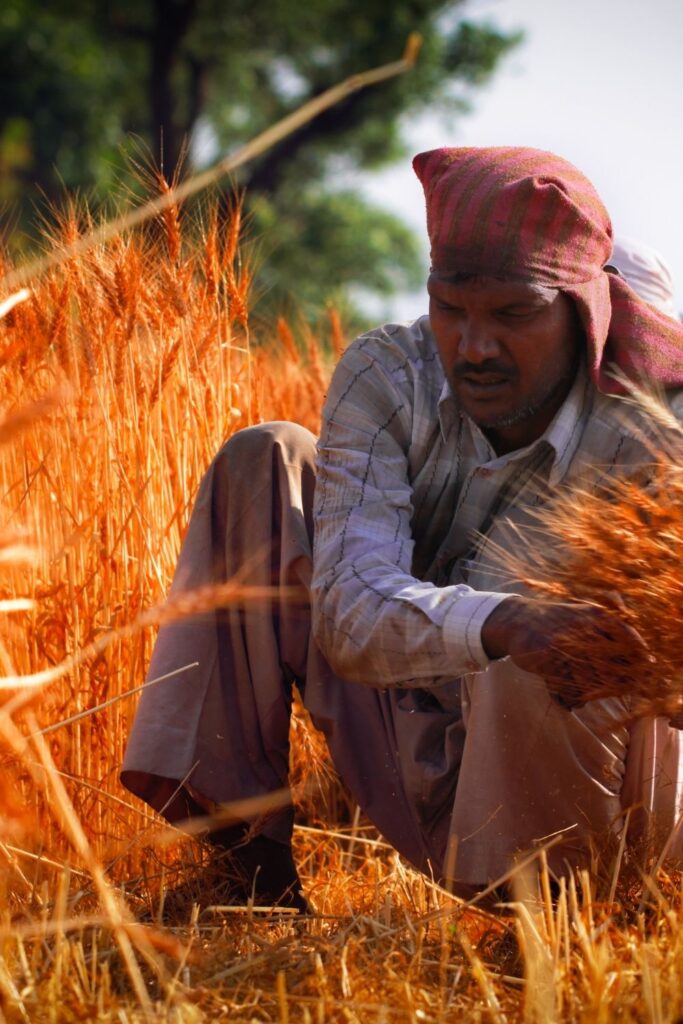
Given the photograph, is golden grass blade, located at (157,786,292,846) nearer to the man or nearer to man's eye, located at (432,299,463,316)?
the man

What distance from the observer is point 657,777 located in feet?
6.56

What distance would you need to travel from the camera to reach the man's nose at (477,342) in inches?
81.5

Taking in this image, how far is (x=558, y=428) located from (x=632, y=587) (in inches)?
21.6

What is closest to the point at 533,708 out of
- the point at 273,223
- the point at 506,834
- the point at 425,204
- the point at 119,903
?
the point at 506,834

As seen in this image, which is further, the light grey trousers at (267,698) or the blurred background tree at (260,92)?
the blurred background tree at (260,92)

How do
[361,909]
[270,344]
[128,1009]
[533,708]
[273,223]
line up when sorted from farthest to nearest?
[273,223], [270,344], [361,909], [533,708], [128,1009]

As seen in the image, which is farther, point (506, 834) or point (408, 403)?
→ point (408, 403)

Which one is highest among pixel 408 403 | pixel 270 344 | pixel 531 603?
pixel 270 344

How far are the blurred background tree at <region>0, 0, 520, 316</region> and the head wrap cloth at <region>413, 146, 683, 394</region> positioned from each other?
13.4 metres

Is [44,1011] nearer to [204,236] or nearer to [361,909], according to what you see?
[361,909]

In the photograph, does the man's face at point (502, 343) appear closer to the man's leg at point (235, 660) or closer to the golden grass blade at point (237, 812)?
the man's leg at point (235, 660)

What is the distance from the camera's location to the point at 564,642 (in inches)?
66.9

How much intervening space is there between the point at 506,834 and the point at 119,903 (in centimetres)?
57

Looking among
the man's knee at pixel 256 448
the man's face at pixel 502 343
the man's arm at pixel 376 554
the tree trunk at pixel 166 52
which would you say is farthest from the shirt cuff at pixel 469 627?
the tree trunk at pixel 166 52
